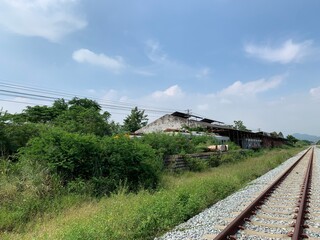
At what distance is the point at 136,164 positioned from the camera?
12.9 meters

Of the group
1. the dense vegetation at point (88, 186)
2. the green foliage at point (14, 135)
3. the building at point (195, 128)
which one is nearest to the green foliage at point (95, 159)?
the dense vegetation at point (88, 186)

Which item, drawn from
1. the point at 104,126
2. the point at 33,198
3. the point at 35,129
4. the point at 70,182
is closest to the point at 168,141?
the point at 35,129

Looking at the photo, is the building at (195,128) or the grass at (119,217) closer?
the grass at (119,217)

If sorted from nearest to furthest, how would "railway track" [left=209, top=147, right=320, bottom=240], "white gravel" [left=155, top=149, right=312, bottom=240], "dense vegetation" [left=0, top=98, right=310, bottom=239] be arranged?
"railway track" [left=209, top=147, right=320, bottom=240]
"white gravel" [left=155, top=149, right=312, bottom=240]
"dense vegetation" [left=0, top=98, right=310, bottom=239]

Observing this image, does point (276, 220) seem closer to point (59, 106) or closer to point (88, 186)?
A: point (88, 186)

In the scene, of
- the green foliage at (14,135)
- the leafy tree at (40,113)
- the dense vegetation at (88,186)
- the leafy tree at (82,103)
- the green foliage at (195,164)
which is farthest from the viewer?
the leafy tree at (82,103)

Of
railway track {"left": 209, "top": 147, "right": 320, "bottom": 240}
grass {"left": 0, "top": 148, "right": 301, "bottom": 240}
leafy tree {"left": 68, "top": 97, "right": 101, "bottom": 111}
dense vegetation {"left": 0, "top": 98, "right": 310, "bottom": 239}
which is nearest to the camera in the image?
grass {"left": 0, "top": 148, "right": 301, "bottom": 240}

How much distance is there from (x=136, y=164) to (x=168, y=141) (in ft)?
27.4

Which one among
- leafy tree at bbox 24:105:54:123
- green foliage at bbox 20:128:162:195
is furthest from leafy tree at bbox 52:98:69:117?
green foliage at bbox 20:128:162:195

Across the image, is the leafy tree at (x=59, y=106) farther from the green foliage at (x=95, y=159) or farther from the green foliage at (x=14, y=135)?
the green foliage at (x=95, y=159)

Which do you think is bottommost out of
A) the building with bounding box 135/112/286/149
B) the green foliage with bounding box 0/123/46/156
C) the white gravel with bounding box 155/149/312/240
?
the white gravel with bounding box 155/149/312/240

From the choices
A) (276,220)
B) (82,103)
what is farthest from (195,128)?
(276,220)

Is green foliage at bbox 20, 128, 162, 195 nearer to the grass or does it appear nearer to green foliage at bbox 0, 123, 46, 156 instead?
the grass

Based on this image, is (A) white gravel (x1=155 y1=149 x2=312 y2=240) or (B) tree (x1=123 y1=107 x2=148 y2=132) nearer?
(A) white gravel (x1=155 y1=149 x2=312 y2=240)
